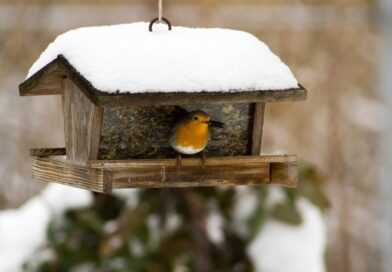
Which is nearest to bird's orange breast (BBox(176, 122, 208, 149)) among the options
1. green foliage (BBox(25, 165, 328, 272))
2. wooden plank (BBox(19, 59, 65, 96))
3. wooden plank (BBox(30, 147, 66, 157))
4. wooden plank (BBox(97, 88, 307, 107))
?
A: wooden plank (BBox(97, 88, 307, 107))

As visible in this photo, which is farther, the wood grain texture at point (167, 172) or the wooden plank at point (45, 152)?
the wooden plank at point (45, 152)

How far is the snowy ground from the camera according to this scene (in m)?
5.28

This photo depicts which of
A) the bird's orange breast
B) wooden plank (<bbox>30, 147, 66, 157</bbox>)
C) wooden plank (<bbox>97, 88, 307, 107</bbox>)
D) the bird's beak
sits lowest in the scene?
wooden plank (<bbox>30, 147, 66, 157</bbox>)

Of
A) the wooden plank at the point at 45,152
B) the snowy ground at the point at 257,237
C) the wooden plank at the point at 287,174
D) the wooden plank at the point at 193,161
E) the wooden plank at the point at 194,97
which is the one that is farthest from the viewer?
the snowy ground at the point at 257,237

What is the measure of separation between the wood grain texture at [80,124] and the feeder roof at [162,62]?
11 cm

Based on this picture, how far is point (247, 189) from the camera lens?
5.50 meters

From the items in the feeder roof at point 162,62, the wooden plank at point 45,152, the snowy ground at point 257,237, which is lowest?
the snowy ground at point 257,237

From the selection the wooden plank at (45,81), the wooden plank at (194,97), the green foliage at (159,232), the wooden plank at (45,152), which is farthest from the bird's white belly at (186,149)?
the green foliage at (159,232)

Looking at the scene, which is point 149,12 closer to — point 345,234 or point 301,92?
point 345,234

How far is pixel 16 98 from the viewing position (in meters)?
6.76

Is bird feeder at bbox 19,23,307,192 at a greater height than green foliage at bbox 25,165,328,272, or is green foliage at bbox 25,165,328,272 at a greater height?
bird feeder at bbox 19,23,307,192

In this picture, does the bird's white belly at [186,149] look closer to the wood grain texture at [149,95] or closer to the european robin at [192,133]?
the european robin at [192,133]

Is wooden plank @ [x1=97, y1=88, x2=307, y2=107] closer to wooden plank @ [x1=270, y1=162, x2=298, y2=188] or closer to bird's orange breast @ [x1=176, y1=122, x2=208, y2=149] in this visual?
bird's orange breast @ [x1=176, y1=122, x2=208, y2=149]

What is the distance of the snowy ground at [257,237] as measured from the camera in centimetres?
528
